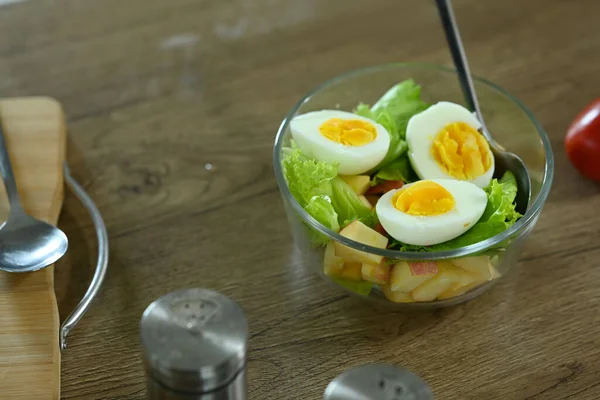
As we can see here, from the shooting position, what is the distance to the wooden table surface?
1064 millimetres

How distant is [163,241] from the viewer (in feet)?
4.01

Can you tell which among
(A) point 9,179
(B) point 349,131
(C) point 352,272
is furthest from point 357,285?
(A) point 9,179

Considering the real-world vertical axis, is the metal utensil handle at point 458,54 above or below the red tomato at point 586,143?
above

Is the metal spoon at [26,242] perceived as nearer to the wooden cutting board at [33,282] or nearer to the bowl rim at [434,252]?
the wooden cutting board at [33,282]

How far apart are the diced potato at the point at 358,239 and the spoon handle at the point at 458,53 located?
0.31m

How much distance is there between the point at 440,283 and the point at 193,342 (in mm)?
400

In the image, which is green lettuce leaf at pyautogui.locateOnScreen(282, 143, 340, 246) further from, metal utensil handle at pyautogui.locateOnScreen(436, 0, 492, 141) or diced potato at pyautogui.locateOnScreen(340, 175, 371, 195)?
metal utensil handle at pyautogui.locateOnScreen(436, 0, 492, 141)

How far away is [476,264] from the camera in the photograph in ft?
3.45

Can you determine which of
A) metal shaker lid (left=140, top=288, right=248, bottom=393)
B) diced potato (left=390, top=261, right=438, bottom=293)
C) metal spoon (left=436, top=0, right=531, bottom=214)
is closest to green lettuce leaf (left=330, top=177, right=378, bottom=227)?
diced potato (left=390, top=261, right=438, bottom=293)

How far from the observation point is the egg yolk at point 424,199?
1084 millimetres

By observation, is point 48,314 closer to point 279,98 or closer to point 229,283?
point 229,283

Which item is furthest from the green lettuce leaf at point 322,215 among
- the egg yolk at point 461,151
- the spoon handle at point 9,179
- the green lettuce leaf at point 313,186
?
the spoon handle at point 9,179

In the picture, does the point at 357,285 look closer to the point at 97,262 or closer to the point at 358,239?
the point at 358,239

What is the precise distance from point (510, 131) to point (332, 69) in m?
0.43
